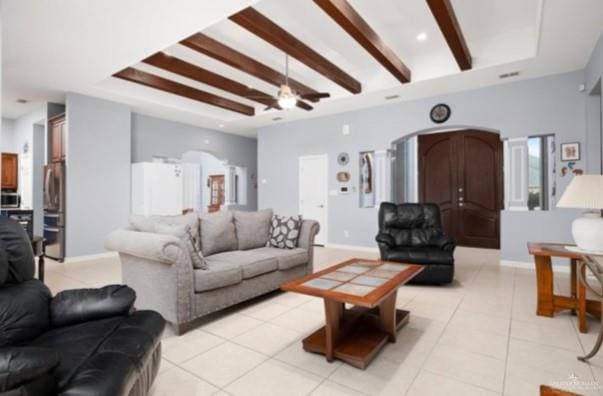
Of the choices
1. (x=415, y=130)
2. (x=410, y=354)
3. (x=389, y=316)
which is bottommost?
(x=410, y=354)

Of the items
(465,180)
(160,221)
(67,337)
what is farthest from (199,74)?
(465,180)

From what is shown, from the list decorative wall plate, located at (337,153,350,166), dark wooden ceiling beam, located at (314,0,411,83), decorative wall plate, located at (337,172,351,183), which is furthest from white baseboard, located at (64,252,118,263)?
dark wooden ceiling beam, located at (314,0,411,83)

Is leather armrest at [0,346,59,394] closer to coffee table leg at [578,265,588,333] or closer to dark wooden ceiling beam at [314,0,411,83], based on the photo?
dark wooden ceiling beam at [314,0,411,83]

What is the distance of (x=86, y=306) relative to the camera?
5.62ft

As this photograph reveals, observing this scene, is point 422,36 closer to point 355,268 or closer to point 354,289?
point 355,268

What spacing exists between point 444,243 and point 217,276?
2744mm

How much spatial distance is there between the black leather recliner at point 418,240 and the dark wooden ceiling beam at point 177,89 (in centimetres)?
368

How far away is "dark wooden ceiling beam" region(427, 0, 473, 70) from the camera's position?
9.76 ft

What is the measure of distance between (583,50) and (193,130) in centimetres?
710

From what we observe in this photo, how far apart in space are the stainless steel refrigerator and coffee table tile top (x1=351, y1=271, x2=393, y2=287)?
5156mm

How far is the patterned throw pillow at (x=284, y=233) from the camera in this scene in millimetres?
3773

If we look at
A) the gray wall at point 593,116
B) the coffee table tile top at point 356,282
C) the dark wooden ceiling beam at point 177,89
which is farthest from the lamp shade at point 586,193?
the dark wooden ceiling beam at point 177,89

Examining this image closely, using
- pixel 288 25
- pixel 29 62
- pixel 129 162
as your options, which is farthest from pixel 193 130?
pixel 288 25

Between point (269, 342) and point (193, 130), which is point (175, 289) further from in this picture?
point (193, 130)
